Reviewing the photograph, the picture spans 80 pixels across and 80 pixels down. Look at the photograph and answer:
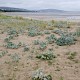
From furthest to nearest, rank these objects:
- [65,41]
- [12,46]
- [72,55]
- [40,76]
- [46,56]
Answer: [65,41], [12,46], [72,55], [46,56], [40,76]

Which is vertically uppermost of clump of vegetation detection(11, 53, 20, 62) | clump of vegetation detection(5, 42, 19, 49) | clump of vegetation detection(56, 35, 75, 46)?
clump of vegetation detection(56, 35, 75, 46)

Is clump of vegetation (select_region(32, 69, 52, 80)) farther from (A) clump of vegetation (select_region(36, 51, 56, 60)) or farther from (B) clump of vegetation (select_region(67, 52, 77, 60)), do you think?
(B) clump of vegetation (select_region(67, 52, 77, 60))

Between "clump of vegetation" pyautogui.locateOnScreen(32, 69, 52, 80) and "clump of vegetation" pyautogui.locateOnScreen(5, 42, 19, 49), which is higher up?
"clump of vegetation" pyautogui.locateOnScreen(5, 42, 19, 49)

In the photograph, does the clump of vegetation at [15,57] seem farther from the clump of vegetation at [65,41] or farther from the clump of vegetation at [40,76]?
the clump of vegetation at [65,41]

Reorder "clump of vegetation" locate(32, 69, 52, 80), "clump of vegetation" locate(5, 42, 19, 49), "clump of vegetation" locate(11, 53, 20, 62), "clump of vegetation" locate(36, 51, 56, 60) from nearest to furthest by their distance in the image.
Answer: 1. "clump of vegetation" locate(32, 69, 52, 80)
2. "clump of vegetation" locate(11, 53, 20, 62)
3. "clump of vegetation" locate(36, 51, 56, 60)
4. "clump of vegetation" locate(5, 42, 19, 49)

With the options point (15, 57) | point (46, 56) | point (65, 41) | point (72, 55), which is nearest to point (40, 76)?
point (46, 56)

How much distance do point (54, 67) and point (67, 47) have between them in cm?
260

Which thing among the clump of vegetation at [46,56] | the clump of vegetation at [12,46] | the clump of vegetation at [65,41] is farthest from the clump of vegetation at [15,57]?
the clump of vegetation at [65,41]

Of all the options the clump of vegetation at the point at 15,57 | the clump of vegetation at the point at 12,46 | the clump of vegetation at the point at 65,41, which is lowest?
the clump of vegetation at the point at 15,57

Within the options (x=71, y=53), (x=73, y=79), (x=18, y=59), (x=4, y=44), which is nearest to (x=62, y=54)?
(x=71, y=53)

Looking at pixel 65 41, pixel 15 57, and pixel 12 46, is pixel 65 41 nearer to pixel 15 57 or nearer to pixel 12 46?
pixel 12 46

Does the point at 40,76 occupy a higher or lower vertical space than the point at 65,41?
lower

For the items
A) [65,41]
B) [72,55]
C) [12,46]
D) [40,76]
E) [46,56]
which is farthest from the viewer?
[65,41]

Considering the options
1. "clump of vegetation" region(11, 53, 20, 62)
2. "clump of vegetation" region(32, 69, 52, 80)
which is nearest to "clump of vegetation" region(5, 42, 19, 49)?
"clump of vegetation" region(11, 53, 20, 62)
